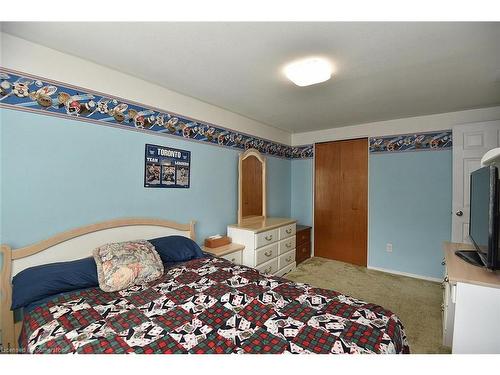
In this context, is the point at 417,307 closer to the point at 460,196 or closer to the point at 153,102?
the point at 460,196

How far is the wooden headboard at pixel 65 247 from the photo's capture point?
4.75ft

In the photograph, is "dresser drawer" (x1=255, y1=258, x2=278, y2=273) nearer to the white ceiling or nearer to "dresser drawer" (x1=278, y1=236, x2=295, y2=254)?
"dresser drawer" (x1=278, y1=236, x2=295, y2=254)

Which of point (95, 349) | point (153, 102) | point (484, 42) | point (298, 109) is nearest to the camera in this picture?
point (95, 349)

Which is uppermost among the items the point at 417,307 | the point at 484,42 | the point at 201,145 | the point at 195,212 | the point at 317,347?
the point at 484,42

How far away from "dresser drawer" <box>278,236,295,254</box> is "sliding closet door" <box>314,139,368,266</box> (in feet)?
2.69

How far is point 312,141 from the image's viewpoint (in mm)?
4195

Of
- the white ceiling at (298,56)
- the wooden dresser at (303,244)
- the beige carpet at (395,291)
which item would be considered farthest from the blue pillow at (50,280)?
the wooden dresser at (303,244)

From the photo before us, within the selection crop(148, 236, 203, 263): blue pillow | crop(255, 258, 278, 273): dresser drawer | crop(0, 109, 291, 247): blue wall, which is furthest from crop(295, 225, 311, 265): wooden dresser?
crop(148, 236, 203, 263): blue pillow

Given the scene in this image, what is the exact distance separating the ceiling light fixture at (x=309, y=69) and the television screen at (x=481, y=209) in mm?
1261

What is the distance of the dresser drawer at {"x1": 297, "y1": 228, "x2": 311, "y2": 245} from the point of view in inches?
150

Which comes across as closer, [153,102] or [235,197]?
[153,102]

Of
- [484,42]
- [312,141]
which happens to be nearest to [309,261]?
[312,141]
